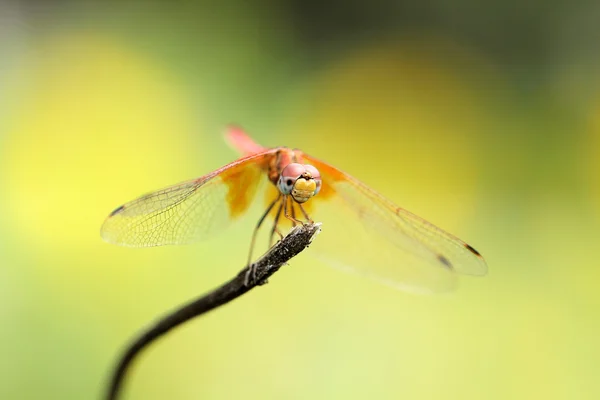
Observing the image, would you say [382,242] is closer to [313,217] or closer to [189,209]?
[313,217]

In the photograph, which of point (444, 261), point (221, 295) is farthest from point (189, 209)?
point (444, 261)

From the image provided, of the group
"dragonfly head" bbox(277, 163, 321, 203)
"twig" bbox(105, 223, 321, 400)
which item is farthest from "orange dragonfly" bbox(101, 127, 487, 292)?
"twig" bbox(105, 223, 321, 400)

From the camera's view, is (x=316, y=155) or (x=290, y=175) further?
(x=316, y=155)

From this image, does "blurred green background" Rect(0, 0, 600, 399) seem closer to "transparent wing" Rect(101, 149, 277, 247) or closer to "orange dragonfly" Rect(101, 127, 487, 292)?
"orange dragonfly" Rect(101, 127, 487, 292)

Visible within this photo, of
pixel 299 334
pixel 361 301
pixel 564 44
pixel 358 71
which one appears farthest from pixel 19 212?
pixel 564 44

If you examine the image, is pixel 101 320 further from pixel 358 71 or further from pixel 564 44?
pixel 564 44

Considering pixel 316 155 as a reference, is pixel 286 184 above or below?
above

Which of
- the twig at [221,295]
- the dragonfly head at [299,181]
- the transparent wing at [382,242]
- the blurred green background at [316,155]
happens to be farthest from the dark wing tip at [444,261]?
the twig at [221,295]
